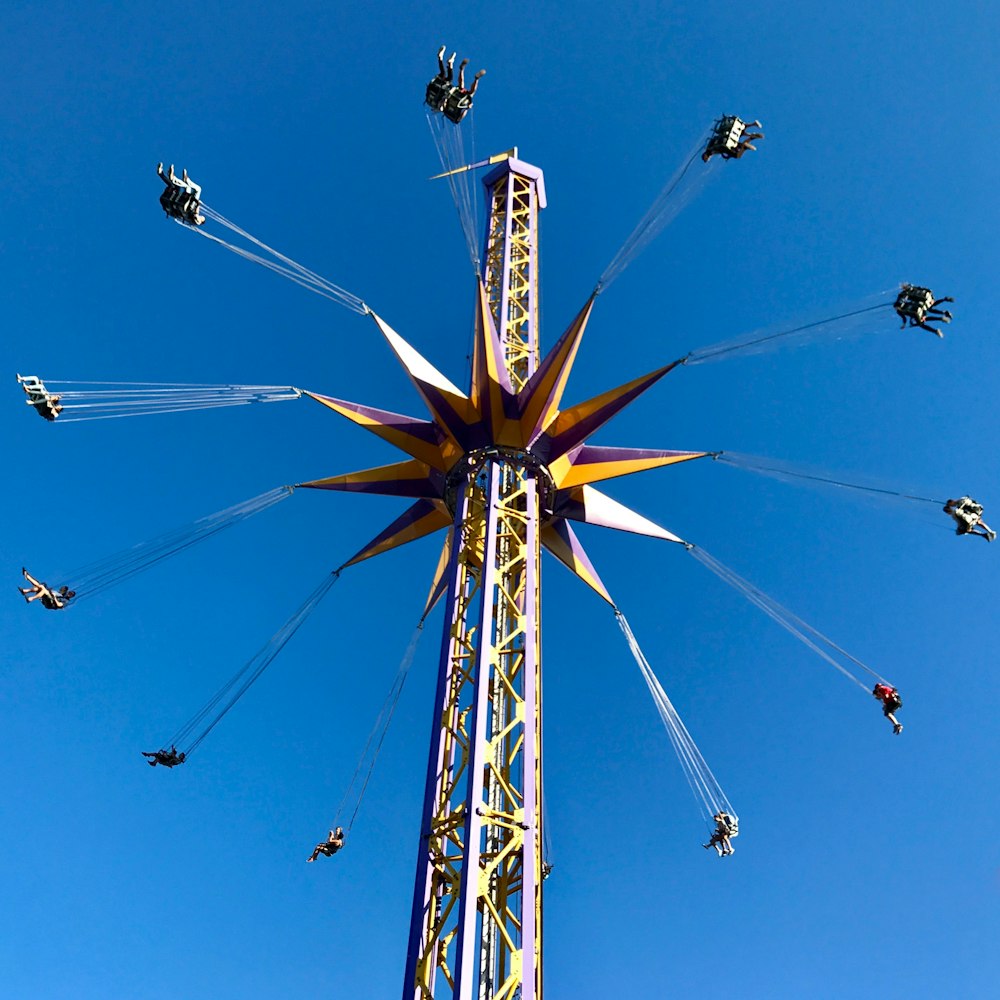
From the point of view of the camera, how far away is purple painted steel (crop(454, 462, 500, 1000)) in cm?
1345

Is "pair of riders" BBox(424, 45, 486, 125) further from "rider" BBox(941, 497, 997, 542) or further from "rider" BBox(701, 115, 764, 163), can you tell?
"rider" BBox(941, 497, 997, 542)

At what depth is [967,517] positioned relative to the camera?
68.9ft

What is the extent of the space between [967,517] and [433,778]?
13431 mm

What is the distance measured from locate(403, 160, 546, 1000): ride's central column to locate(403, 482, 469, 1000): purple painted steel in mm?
21

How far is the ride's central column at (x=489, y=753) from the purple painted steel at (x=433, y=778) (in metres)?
0.02

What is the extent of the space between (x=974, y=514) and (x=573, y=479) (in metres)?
9.10

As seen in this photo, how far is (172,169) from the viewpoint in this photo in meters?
19.8

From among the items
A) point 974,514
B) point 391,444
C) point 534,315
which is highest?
point 534,315

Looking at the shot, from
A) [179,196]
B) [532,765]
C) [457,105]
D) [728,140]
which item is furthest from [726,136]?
[532,765]

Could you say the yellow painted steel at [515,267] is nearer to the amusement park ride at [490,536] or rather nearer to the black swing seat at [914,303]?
the amusement park ride at [490,536]

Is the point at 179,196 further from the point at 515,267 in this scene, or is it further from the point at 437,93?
the point at 515,267

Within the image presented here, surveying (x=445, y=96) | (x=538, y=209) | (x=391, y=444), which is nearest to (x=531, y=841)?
(x=391, y=444)

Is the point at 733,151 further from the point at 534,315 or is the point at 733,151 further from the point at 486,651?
the point at 486,651

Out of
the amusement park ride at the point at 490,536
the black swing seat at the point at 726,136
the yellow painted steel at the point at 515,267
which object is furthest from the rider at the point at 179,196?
the black swing seat at the point at 726,136
